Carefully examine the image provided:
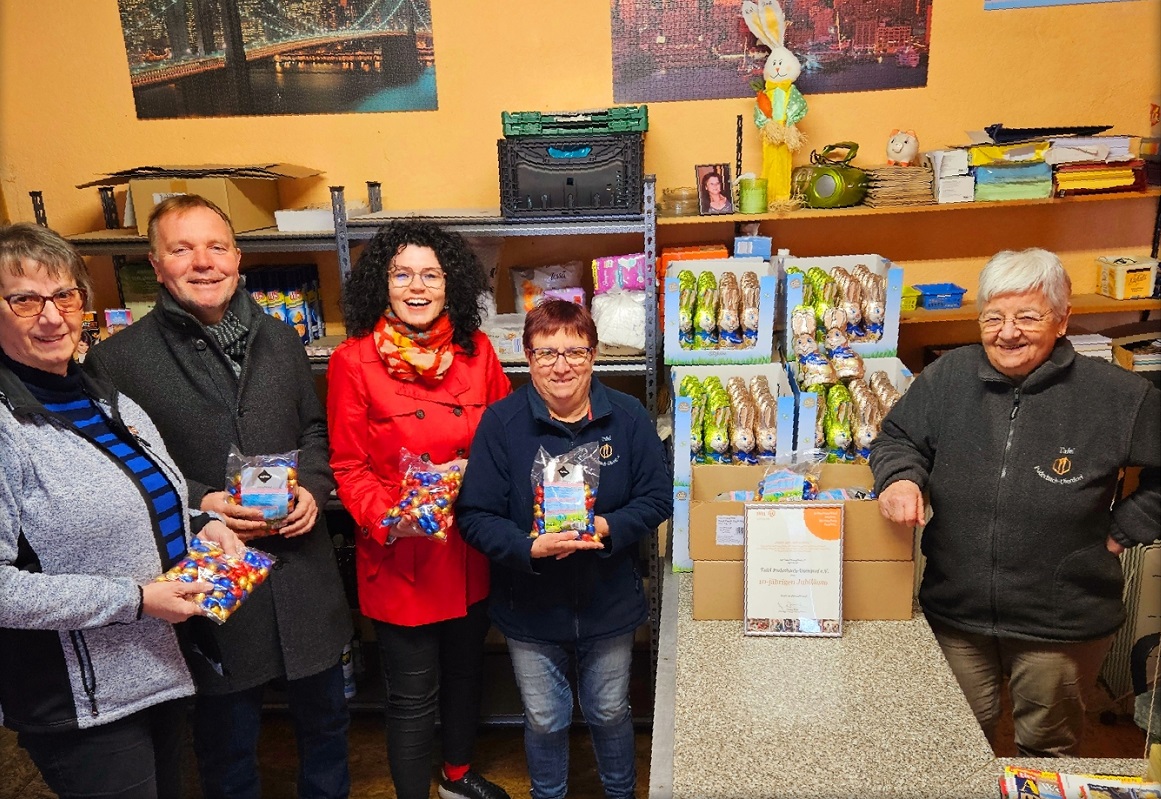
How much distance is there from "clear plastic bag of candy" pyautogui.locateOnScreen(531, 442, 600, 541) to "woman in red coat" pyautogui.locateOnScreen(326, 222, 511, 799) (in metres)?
0.31

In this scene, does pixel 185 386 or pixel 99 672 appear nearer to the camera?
pixel 99 672

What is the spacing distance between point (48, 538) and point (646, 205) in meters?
1.87

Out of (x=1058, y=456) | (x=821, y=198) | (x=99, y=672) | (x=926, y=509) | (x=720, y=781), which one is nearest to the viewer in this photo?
(x=720, y=781)

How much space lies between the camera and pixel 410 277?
2.17 metres

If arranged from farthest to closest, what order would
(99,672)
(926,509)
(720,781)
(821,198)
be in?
(821,198) < (926,509) < (99,672) < (720,781)

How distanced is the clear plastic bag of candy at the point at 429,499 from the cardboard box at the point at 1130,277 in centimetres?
257

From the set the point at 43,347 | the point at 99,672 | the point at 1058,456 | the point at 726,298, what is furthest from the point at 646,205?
the point at 99,672

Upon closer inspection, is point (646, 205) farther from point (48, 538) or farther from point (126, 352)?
point (48, 538)

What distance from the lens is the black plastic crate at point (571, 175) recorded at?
270 cm

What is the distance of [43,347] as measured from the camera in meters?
1.58

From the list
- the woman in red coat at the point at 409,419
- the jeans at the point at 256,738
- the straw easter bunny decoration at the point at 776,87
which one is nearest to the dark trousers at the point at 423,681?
the woman in red coat at the point at 409,419

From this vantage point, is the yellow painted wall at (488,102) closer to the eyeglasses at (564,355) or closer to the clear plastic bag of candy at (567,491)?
the eyeglasses at (564,355)

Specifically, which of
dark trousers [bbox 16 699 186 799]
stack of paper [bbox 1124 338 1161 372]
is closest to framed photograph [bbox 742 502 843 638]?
dark trousers [bbox 16 699 186 799]

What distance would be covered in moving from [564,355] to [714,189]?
126cm
